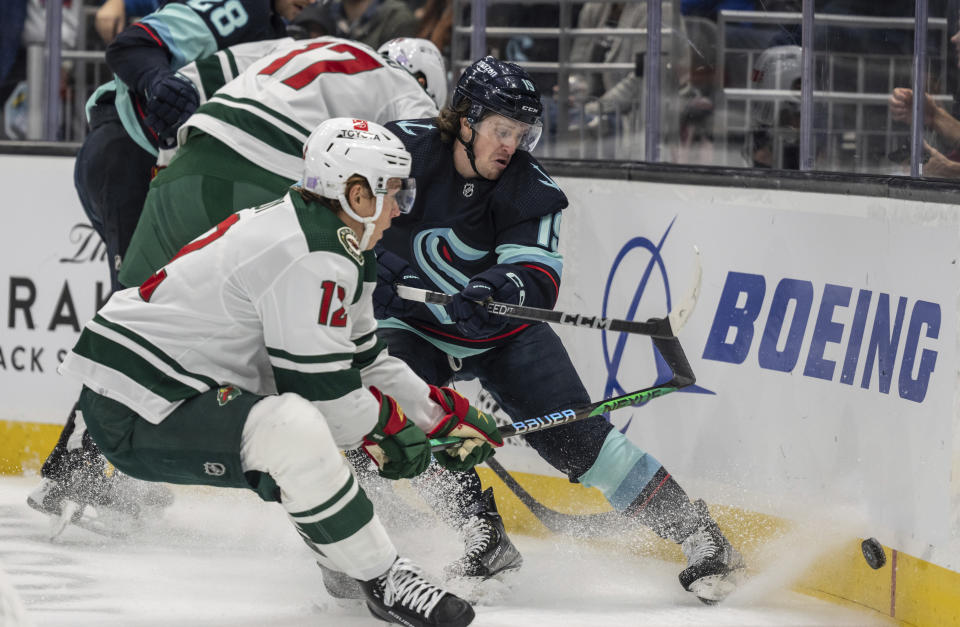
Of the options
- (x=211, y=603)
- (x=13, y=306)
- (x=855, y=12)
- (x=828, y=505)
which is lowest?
(x=211, y=603)

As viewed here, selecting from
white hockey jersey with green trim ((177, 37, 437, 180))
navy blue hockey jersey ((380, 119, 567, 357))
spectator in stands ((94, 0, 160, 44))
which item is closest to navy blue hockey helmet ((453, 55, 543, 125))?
navy blue hockey jersey ((380, 119, 567, 357))

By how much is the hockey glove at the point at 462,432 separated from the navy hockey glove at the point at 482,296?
222 millimetres

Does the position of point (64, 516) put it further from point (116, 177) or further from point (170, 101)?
point (170, 101)

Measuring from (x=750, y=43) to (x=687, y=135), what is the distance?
0.94 feet

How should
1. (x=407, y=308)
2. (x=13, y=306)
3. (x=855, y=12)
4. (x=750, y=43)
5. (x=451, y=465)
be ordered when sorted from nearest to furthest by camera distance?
1. (x=451, y=465)
2. (x=407, y=308)
3. (x=855, y=12)
4. (x=750, y=43)
5. (x=13, y=306)

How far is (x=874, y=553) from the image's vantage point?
9.92 feet

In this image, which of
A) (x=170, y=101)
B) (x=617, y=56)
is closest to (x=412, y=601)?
(x=170, y=101)

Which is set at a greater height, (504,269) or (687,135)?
(687,135)

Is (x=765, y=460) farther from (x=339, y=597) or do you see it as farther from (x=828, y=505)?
(x=339, y=597)

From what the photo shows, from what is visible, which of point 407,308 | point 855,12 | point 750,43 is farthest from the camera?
point 750,43

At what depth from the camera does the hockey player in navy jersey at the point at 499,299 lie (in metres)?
3.16

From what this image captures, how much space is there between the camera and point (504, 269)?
3172 millimetres

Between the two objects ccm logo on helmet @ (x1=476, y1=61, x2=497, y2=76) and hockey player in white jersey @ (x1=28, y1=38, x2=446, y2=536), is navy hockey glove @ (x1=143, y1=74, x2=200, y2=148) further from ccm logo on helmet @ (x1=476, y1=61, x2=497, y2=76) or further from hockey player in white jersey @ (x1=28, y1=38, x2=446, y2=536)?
ccm logo on helmet @ (x1=476, y1=61, x2=497, y2=76)

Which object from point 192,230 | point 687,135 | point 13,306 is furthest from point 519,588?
point 13,306
